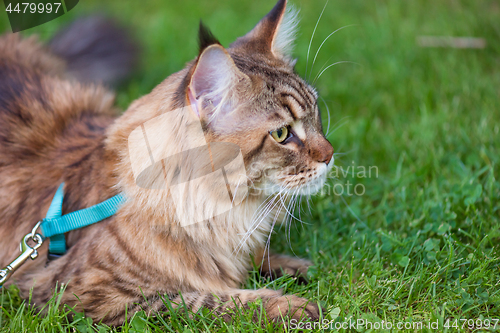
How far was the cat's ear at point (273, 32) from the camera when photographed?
176 cm

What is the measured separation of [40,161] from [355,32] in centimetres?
313

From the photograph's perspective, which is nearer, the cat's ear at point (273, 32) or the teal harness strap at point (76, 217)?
the teal harness strap at point (76, 217)

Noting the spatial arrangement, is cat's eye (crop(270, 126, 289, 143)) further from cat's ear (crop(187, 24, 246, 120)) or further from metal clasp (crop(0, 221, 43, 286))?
metal clasp (crop(0, 221, 43, 286))

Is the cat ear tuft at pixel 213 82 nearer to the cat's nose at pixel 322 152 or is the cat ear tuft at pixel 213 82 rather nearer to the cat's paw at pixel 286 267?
the cat's nose at pixel 322 152

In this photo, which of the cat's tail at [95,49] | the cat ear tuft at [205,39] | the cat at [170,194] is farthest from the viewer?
the cat's tail at [95,49]

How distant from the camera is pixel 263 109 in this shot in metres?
1.52

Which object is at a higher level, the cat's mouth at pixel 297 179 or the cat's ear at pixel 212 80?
the cat's ear at pixel 212 80

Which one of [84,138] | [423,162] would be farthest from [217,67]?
[423,162]

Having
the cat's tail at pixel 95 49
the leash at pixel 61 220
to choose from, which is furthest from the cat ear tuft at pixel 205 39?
the cat's tail at pixel 95 49

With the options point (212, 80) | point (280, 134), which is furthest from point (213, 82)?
point (280, 134)

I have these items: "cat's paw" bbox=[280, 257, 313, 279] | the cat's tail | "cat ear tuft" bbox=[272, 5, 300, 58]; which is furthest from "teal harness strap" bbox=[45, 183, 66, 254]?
the cat's tail

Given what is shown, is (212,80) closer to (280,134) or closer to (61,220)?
(280,134)

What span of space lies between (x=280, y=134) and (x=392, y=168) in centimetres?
124

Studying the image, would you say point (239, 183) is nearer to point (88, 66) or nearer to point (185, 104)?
point (185, 104)
